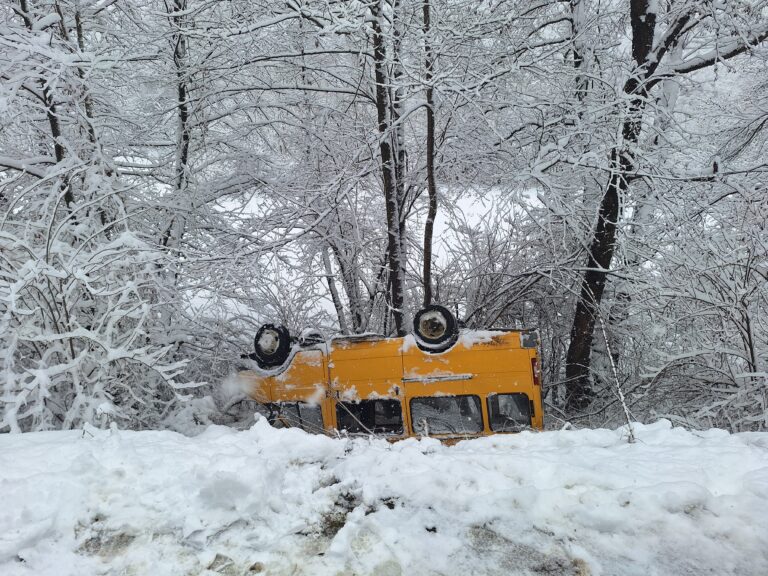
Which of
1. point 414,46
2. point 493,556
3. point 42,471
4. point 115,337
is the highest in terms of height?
point 414,46

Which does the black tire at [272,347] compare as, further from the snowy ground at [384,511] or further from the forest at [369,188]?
the snowy ground at [384,511]

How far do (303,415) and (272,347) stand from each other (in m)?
1.06

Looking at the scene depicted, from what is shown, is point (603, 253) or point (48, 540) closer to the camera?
point (48, 540)

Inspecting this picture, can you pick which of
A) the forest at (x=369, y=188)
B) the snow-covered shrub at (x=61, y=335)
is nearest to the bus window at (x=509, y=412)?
the forest at (x=369, y=188)

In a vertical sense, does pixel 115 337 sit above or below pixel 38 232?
below

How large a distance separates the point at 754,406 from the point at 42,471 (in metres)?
6.98

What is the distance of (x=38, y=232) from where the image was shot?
5.69 meters

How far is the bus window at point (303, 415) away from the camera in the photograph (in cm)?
675

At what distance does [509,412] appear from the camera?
6.11m

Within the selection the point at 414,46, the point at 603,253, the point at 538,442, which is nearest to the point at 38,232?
the point at 414,46

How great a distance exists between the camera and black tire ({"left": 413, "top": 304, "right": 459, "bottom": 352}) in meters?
6.25

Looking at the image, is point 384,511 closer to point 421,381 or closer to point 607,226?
point 421,381

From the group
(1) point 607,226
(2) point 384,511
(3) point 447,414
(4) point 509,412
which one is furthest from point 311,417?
(1) point 607,226

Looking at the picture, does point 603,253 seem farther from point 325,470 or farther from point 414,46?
point 325,470
